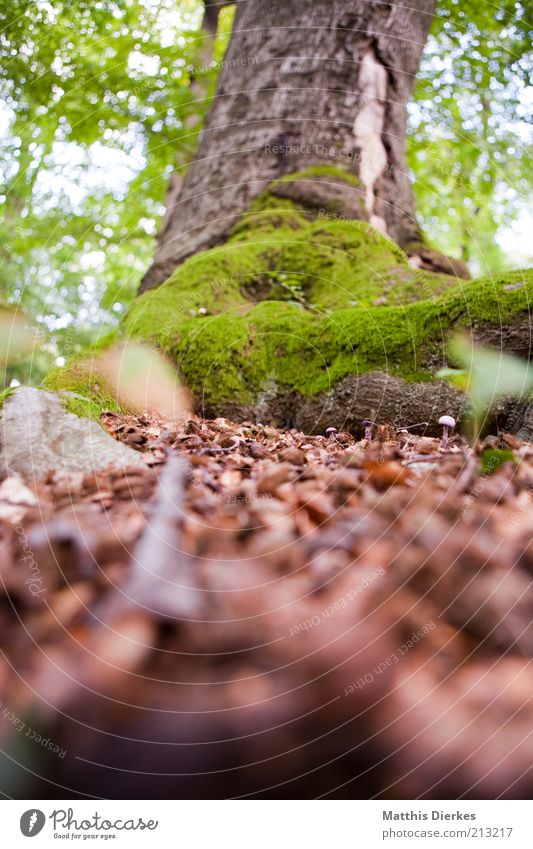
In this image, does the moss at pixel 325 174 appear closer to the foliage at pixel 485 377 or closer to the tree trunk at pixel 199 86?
the foliage at pixel 485 377

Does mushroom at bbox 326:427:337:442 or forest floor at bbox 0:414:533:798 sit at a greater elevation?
mushroom at bbox 326:427:337:442

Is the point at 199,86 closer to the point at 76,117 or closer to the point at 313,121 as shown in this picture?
the point at 76,117

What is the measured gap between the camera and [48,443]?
1840 millimetres

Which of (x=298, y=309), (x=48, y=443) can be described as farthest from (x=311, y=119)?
(x=48, y=443)

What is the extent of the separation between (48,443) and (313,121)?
4.57 m

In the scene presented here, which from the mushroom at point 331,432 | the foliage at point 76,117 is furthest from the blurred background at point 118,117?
the mushroom at point 331,432

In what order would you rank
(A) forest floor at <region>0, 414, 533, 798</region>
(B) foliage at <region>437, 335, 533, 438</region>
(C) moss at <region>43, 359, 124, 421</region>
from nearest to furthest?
(A) forest floor at <region>0, 414, 533, 798</region>
(B) foliage at <region>437, 335, 533, 438</region>
(C) moss at <region>43, 359, 124, 421</region>

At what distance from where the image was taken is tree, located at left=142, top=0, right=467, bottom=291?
195 inches

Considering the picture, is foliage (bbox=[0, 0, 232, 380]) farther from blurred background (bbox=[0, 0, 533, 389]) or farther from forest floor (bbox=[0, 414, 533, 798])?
forest floor (bbox=[0, 414, 533, 798])

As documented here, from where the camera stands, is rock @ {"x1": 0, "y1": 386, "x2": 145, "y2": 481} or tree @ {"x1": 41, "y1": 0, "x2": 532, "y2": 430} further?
tree @ {"x1": 41, "y1": 0, "x2": 532, "y2": 430}

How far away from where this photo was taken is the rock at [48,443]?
176 cm
